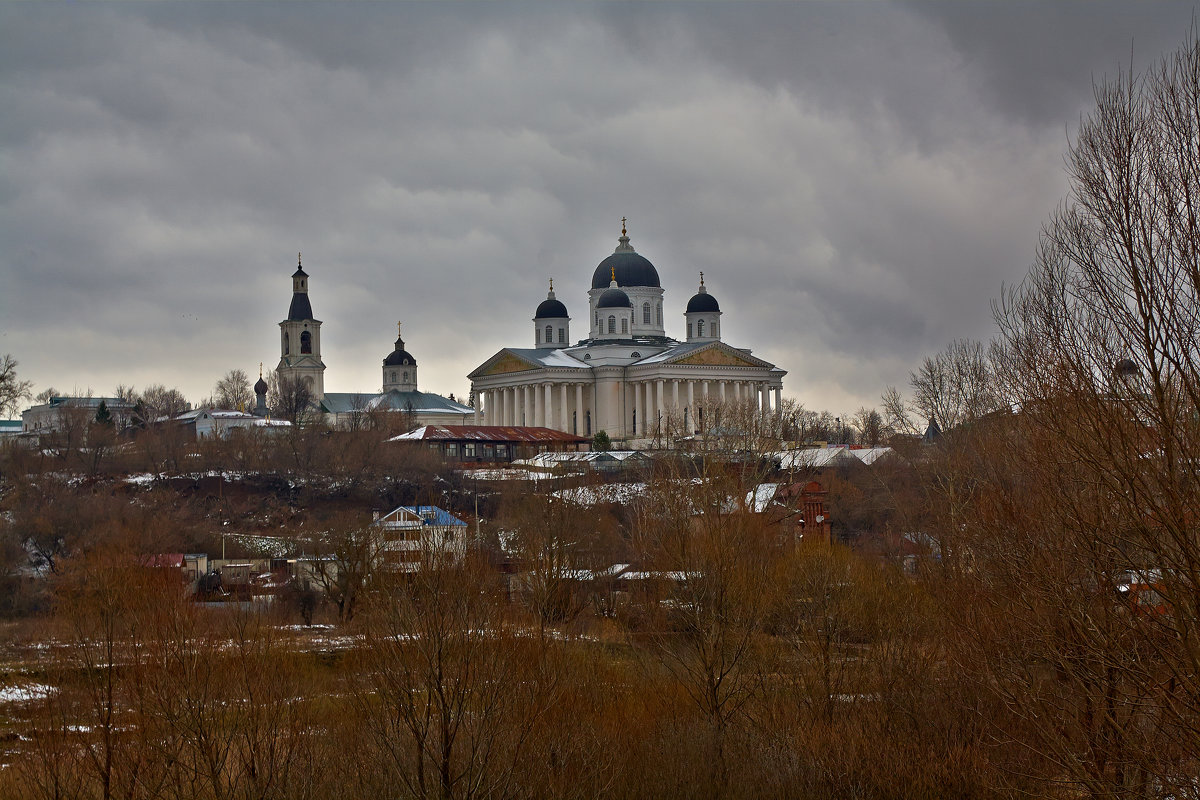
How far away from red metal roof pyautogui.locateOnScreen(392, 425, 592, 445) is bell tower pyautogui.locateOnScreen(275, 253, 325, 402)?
41.6 meters

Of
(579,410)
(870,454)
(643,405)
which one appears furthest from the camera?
(579,410)

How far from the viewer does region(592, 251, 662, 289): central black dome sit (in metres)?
90.7

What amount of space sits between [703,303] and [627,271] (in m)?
6.22

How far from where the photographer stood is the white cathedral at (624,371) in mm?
81438

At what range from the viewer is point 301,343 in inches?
4370

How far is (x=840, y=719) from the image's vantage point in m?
18.4

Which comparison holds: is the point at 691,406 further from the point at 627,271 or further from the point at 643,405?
the point at 627,271

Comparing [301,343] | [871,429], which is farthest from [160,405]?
[871,429]

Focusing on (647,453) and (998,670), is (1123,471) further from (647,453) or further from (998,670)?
(647,453)

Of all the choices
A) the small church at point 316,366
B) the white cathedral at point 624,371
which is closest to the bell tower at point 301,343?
the small church at point 316,366

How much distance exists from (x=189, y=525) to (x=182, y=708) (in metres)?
30.7

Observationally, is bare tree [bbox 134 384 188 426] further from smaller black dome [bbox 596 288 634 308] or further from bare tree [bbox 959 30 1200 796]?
bare tree [bbox 959 30 1200 796]

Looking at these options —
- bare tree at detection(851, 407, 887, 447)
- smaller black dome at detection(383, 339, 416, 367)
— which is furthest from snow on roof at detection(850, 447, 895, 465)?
smaller black dome at detection(383, 339, 416, 367)

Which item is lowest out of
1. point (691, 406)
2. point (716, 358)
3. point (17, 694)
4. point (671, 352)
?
point (17, 694)
